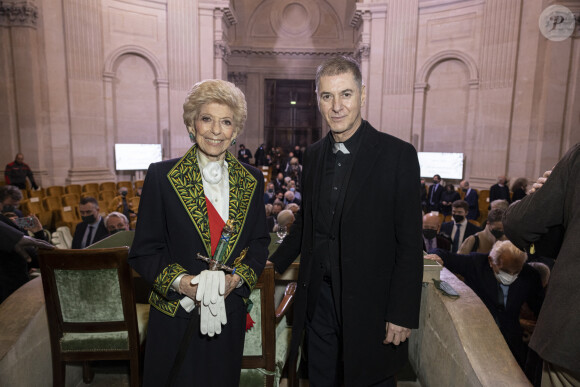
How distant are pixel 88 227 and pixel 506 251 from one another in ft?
16.0

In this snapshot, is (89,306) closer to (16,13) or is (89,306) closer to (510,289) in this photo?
(510,289)

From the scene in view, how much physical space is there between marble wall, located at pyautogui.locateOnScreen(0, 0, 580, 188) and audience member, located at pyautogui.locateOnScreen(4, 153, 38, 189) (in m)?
1.32

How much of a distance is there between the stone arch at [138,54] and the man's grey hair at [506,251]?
13.7 m

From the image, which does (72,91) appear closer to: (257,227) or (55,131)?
(55,131)

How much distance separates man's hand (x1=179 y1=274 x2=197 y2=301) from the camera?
1.72 meters

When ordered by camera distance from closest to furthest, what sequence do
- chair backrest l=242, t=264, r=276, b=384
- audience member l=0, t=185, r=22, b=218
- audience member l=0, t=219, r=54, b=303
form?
chair backrest l=242, t=264, r=276, b=384 → audience member l=0, t=219, r=54, b=303 → audience member l=0, t=185, r=22, b=218

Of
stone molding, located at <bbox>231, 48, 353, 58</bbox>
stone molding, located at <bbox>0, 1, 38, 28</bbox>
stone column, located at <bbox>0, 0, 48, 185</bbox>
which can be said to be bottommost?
stone column, located at <bbox>0, 0, 48, 185</bbox>

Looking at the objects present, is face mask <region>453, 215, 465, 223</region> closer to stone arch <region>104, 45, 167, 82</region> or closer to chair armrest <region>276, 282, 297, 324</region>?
chair armrest <region>276, 282, 297, 324</region>

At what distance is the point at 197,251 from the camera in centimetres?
183

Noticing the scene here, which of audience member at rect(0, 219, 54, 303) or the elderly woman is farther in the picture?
audience member at rect(0, 219, 54, 303)

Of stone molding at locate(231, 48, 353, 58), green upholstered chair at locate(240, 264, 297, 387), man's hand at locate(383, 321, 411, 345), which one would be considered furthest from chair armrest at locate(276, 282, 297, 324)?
stone molding at locate(231, 48, 353, 58)

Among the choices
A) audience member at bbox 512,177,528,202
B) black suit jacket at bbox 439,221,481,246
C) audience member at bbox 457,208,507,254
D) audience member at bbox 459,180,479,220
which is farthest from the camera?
audience member at bbox 512,177,528,202

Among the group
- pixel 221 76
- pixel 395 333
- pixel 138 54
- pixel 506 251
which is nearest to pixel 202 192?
pixel 395 333

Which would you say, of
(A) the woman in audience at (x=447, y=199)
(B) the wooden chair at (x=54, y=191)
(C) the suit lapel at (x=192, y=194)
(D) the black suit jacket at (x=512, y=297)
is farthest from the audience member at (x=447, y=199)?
(B) the wooden chair at (x=54, y=191)
